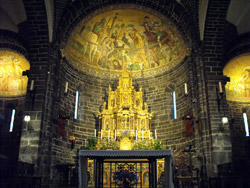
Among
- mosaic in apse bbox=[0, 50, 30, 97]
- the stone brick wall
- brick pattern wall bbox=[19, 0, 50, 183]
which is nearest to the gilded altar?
brick pattern wall bbox=[19, 0, 50, 183]

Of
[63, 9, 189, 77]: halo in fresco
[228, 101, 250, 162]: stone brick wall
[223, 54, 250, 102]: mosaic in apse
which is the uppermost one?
[63, 9, 189, 77]: halo in fresco

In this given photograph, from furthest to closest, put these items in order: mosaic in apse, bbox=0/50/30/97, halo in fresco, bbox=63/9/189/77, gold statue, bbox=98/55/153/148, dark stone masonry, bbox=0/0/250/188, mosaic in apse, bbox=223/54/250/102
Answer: mosaic in apse, bbox=0/50/30/97 < mosaic in apse, bbox=223/54/250/102 < halo in fresco, bbox=63/9/189/77 < gold statue, bbox=98/55/153/148 < dark stone masonry, bbox=0/0/250/188

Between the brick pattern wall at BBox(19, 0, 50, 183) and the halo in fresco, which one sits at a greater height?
the halo in fresco

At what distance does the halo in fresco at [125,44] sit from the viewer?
17906mm

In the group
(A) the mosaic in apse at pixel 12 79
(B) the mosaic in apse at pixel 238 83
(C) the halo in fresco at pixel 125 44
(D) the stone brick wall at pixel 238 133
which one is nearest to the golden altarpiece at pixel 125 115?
(C) the halo in fresco at pixel 125 44

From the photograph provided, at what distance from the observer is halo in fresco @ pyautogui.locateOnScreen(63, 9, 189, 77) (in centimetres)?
1791

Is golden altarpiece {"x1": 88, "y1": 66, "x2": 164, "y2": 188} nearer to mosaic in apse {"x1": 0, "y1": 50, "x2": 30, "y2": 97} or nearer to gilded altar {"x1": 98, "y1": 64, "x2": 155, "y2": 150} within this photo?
gilded altar {"x1": 98, "y1": 64, "x2": 155, "y2": 150}

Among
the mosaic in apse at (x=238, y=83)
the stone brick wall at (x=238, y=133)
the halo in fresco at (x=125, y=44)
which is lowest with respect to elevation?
the stone brick wall at (x=238, y=133)

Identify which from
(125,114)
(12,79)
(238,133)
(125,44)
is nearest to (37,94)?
(125,114)

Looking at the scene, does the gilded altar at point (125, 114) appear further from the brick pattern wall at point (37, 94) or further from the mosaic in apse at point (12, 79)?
the mosaic in apse at point (12, 79)

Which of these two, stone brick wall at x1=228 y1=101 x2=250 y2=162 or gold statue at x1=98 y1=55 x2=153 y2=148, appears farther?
stone brick wall at x1=228 y1=101 x2=250 y2=162

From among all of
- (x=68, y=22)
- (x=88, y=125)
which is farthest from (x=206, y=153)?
(x=68, y=22)

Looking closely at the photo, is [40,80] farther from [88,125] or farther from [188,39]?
[188,39]

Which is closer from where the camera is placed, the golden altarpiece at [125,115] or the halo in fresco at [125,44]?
the golden altarpiece at [125,115]
